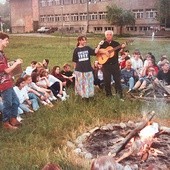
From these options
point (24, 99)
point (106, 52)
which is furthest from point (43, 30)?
point (24, 99)

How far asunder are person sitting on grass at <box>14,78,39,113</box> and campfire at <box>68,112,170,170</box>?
180 cm

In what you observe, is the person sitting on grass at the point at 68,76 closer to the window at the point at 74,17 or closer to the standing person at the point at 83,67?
the standing person at the point at 83,67

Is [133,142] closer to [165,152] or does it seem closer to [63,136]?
[165,152]

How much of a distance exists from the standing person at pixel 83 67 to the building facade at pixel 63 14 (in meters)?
9.53

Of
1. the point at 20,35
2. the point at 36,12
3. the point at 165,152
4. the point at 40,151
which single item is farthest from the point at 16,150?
the point at 36,12

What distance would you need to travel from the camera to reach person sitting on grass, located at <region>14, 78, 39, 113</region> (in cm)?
770

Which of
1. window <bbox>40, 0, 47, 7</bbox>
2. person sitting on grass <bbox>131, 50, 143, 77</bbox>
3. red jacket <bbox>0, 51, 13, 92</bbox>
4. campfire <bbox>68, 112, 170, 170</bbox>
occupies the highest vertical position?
window <bbox>40, 0, 47, 7</bbox>

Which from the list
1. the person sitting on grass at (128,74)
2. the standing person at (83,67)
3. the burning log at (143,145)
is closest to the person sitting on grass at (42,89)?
the standing person at (83,67)

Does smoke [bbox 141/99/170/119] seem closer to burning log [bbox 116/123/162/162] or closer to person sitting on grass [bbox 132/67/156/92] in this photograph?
person sitting on grass [bbox 132/67/156/92]

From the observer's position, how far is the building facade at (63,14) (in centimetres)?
1827

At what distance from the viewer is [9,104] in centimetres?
Result: 662

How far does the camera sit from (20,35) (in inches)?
690

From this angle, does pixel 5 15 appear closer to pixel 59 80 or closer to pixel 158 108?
pixel 59 80

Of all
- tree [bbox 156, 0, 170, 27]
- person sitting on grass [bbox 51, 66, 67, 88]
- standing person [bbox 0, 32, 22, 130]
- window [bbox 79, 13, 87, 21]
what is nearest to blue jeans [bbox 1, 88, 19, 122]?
standing person [bbox 0, 32, 22, 130]
